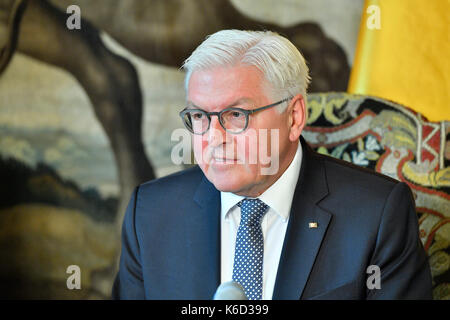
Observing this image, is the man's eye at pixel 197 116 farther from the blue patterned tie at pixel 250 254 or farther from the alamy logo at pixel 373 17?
the alamy logo at pixel 373 17

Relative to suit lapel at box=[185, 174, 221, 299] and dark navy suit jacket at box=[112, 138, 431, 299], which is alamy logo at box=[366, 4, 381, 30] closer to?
dark navy suit jacket at box=[112, 138, 431, 299]

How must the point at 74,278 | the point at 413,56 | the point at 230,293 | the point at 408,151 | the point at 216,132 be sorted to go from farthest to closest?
1. the point at 74,278
2. the point at 413,56
3. the point at 408,151
4. the point at 216,132
5. the point at 230,293

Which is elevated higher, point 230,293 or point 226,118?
point 226,118

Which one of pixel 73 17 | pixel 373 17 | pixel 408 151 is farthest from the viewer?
pixel 73 17

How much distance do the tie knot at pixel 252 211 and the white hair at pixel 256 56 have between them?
1.05ft

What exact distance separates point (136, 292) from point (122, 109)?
1681mm

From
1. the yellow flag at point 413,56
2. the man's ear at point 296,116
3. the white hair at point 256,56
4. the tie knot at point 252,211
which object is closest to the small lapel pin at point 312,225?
the tie knot at point 252,211

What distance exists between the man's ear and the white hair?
5 cm

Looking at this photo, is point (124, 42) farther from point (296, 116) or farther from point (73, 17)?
point (296, 116)

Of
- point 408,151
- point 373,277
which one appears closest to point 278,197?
point 373,277

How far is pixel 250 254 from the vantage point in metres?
1.86

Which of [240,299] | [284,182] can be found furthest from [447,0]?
[240,299]

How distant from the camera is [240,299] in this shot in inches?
43.3

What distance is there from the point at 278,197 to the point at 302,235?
0.15 m
